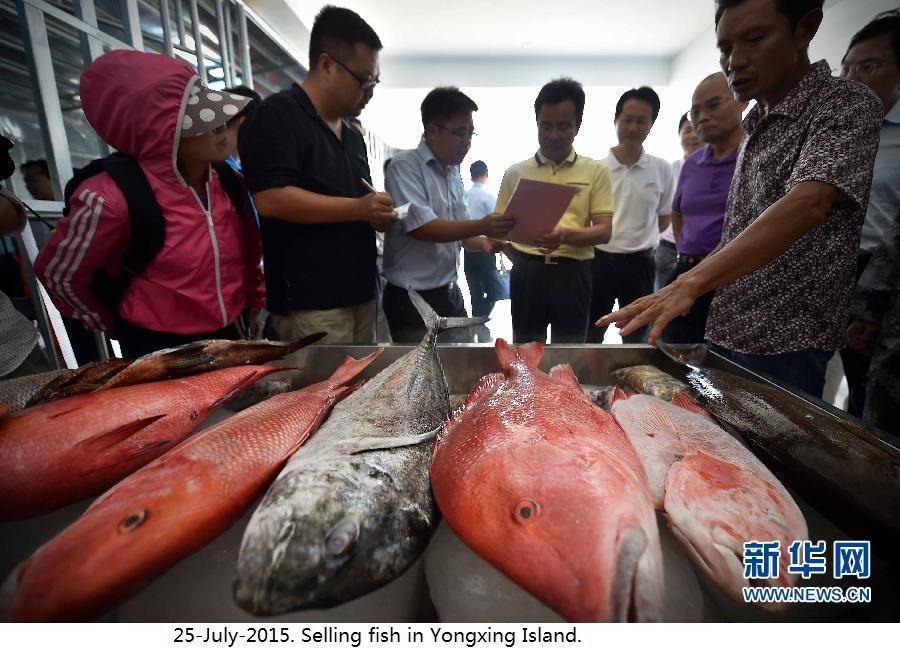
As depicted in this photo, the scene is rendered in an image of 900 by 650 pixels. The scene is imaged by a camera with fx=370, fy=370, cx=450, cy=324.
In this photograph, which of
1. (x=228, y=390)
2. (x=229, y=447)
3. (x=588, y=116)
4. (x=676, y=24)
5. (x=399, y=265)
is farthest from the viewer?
(x=588, y=116)

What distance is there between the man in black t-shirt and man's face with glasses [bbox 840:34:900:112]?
2996mm

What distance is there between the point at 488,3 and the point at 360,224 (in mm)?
5818

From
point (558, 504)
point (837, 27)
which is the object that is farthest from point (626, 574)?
point (837, 27)

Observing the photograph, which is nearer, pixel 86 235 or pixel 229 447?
pixel 229 447

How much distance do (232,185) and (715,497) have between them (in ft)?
7.66

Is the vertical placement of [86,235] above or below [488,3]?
below

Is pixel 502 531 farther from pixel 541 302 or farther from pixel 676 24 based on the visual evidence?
pixel 676 24

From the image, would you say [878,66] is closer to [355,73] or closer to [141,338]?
[355,73]

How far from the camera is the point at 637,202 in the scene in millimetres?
3717

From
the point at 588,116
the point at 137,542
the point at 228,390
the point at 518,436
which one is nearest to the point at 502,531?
the point at 518,436

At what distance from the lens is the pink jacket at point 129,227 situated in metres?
1.41

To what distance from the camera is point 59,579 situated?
54 cm

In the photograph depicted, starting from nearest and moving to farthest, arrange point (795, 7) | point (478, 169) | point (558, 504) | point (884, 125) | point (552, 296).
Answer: point (558, 504)
point (795, 7)
point (884, 125)
point (552, 296)
point (478, 169)

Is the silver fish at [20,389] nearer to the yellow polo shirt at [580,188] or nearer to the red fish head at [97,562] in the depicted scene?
the red fish head at [97,562]
